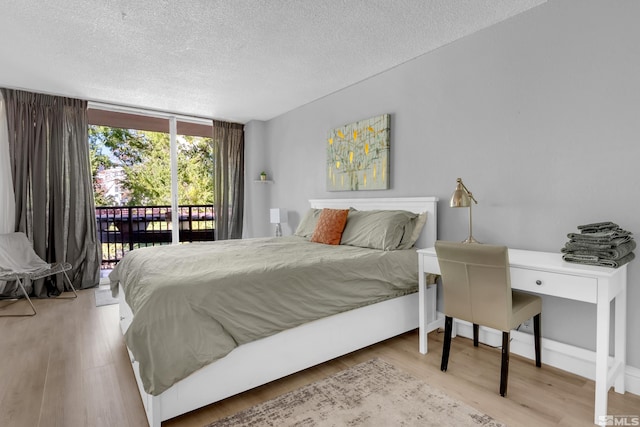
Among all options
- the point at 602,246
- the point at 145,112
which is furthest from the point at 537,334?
the point at 145,112

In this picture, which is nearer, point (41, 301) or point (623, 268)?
point (623, 268)

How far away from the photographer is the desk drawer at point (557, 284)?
1.57 metres

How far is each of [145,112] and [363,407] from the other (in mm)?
4603

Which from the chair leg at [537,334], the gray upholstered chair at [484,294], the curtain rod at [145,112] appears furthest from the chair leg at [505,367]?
the curtain rod at [145,112]

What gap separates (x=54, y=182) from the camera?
12.8 feet

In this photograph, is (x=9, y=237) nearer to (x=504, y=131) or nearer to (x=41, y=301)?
(x=41, y=301)

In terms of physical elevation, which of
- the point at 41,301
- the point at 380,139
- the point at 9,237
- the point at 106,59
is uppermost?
the point at 106,59

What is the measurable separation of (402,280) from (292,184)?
2680mm

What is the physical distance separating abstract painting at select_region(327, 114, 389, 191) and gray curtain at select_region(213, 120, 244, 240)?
6.74 feet

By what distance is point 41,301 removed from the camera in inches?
143

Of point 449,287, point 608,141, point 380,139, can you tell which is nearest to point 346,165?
point 380,139

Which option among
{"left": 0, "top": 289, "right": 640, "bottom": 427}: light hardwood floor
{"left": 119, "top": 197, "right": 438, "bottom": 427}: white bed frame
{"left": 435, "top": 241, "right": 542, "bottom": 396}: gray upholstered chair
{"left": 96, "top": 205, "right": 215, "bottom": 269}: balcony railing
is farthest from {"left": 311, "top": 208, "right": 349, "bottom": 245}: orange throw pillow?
{"left": 96, "top": 205, "right": 215, "bottom": 269}: balcony railing

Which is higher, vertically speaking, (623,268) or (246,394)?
(623,268)

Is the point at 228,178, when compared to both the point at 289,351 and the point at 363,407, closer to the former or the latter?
the point at 289,351
